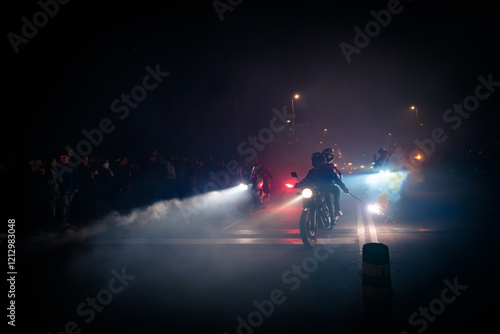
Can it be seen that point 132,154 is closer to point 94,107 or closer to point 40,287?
point 94,107

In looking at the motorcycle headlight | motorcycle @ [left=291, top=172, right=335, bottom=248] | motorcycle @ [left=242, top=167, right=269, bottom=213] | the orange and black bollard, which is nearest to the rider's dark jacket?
motorcycle @ [left=291, top=172, right=335, bottom=248]

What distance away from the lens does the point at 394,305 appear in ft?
13.9

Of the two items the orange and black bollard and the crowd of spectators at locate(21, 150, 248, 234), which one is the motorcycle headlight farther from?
the crowd of spectators at locate(21, 150, 248, 234)

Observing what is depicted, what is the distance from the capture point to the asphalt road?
3.95 meters

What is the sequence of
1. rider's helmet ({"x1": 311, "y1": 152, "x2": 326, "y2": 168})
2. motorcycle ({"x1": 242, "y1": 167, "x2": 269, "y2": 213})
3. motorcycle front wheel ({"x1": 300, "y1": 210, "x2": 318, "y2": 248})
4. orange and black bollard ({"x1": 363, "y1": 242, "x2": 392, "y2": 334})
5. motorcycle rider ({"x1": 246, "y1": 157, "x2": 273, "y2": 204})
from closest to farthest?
1. orange and black bollard ({"x1": 363, "y1": 242, "x2": 392, "y2": 334})
2. motorcycle front wheel ({"x1": 300, "y1": 210, "x2": 318, "y2": 248})
3. rider's helmet ({"x1": 311, "y1": 152, "x2": 326, "y2": 168})
4. motorcycle ({"x1": 242, "y1": 167, "x2": 269, "y2": 213})
5. motorcycle rider ({"x1": 246, "y1": 157, "x2": 273, "y2": 204})

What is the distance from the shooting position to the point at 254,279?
534cm

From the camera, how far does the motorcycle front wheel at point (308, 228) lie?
6.93m

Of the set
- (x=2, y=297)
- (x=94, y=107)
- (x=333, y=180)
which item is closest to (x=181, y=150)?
(x=94, y=107)

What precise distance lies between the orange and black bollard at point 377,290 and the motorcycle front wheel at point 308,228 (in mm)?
3237

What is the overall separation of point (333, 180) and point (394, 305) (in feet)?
13.0

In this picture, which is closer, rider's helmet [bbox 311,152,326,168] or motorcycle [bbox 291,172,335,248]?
motorcycle [bbox 291,172,335,248]

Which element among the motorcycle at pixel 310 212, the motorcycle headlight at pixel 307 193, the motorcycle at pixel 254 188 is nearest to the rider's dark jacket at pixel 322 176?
the motorcycle at pixel 310 212

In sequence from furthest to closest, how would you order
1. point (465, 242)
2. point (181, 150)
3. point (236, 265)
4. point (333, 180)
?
point (181, 150), point (333, 180), point (465, 242), point (236, 265)

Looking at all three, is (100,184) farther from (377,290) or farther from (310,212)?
(377,290)
